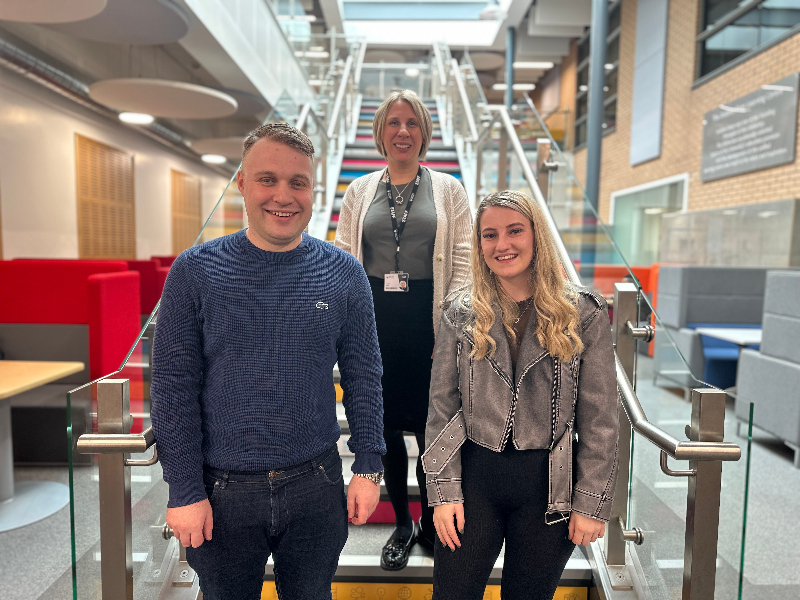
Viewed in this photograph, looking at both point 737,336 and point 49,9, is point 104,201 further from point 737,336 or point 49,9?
point 737,336

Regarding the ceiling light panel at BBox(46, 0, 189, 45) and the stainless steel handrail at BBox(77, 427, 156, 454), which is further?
the ceiling light panel at BBox(46, 0, 189, 45)

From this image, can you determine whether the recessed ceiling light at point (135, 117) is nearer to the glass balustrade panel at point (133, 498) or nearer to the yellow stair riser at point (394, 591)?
the glass balustrade panel at point (133, 498)

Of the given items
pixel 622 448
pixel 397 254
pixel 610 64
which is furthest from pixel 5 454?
pixel 610 64

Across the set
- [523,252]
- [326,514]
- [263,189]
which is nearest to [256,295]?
[263,189]

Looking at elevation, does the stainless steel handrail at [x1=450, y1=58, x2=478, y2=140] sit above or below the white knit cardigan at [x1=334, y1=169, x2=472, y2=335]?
above

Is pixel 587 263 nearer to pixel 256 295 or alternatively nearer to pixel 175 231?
pixel 256 295

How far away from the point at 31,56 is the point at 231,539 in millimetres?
7364

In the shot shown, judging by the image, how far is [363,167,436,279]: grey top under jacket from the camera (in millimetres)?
1860

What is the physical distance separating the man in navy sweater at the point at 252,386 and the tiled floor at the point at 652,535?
381mm

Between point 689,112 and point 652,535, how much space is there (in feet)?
30.2

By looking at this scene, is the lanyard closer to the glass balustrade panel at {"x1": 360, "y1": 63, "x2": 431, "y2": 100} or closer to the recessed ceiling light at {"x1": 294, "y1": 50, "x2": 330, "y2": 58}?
the glass balustrade panel at {"x1": 360, "y1": 63, "x2": 431, "y2": 100}

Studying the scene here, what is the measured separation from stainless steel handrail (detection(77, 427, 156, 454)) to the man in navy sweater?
256mm

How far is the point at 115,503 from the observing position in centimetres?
146

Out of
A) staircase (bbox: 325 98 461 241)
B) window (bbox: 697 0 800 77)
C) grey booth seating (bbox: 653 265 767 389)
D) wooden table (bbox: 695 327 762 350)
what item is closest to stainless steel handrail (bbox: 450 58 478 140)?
staircase (bbox: 325 98 461 241)
